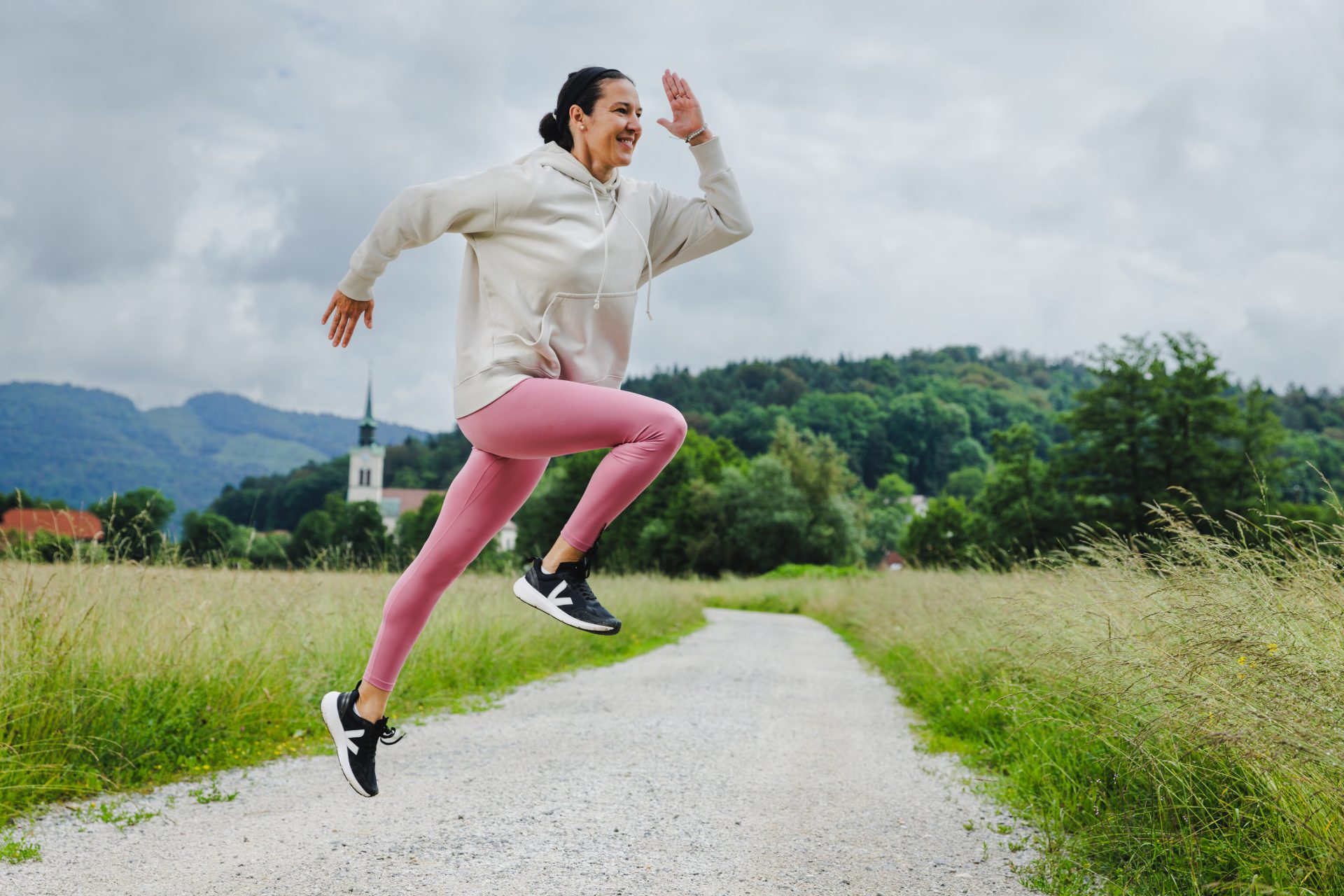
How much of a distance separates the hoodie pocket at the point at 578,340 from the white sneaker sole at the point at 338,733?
141 cm

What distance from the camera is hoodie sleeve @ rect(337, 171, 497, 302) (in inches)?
128

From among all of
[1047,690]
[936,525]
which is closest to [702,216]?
[1047,690]

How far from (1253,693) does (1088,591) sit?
2.91m

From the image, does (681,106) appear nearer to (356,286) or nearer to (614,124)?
(614,124)

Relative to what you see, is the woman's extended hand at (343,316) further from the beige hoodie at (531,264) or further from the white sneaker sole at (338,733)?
the white sneaker sole at (338,733)

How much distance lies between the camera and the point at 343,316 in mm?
3486

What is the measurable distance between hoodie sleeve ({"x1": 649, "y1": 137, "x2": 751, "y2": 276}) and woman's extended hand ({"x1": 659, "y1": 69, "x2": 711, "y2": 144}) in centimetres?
8

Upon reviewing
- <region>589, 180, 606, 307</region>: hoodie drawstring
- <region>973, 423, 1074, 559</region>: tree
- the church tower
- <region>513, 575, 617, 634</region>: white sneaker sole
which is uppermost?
<region>589, 180, 606, 307</region>: hoodie drawstring

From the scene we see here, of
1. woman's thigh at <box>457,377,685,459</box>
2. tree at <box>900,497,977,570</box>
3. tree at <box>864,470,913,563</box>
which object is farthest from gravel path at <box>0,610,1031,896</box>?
tree at <box>864,470,913,563</box>

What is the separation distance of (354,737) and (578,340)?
1680 millimetres

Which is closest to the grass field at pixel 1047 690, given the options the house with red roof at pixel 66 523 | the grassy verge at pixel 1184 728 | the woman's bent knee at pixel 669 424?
the grassy verge at pixel 1184 728

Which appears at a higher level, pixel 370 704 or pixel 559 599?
pixel 559 599

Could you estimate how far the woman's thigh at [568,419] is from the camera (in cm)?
307

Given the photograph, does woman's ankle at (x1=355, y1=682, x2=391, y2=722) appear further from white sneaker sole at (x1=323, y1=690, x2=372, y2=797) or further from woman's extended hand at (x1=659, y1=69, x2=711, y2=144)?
woman's extended hand at (x1=659, y1=69, x2=711, y2=144)
